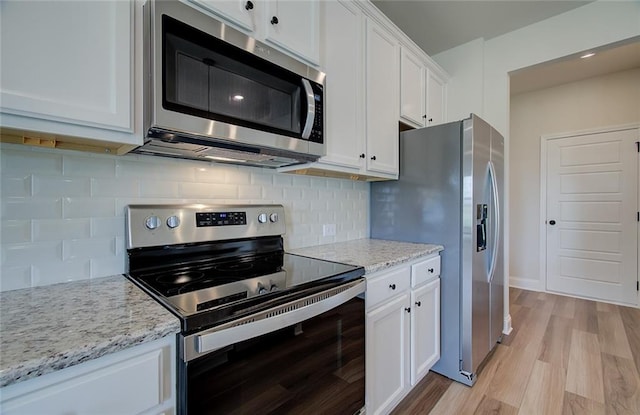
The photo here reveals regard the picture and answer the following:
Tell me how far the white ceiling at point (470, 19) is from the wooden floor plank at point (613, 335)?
2439 millimetres

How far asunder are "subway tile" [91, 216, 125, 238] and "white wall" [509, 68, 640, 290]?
4780mm

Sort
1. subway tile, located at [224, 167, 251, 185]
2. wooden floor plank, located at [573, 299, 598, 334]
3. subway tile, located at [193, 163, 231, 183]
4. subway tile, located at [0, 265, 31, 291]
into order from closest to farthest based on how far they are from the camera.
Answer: subway tile, located at [0, 265, 31, 291], subway tile, located at [193, 163, 231, 183], subway tile, located at [224, 167, 251, 185], wooden floor plank, located at [573, 299, 598, 334]

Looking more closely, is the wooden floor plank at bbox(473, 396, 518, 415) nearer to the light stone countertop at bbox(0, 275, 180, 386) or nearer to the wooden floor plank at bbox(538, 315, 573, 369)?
the wooden floor plank at bbox(538, 315, 573, 369)

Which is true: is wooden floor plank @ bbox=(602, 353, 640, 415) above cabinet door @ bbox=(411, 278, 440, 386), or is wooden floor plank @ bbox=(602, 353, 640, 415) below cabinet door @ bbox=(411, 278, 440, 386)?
below

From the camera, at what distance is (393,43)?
2119 mm

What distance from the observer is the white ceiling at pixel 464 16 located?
228cm

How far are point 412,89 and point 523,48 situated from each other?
1210 millimetres

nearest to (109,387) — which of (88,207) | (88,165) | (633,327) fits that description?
(88,207)

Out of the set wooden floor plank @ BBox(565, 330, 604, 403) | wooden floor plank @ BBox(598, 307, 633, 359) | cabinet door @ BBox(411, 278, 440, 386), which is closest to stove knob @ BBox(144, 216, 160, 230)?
cabinet door @ BBox(411, 278, 440, 386)

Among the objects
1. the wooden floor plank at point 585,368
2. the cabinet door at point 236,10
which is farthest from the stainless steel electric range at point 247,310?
the wooden floor plank at point 585,368

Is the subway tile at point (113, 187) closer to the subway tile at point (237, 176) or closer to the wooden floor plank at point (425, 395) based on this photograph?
the subway tile at point (237, 176)

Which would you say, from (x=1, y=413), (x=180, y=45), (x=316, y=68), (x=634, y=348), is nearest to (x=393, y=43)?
(x=316, y=68)

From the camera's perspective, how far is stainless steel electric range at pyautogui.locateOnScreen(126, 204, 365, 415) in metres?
0.79

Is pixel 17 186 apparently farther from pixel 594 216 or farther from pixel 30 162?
pixel 594 216
